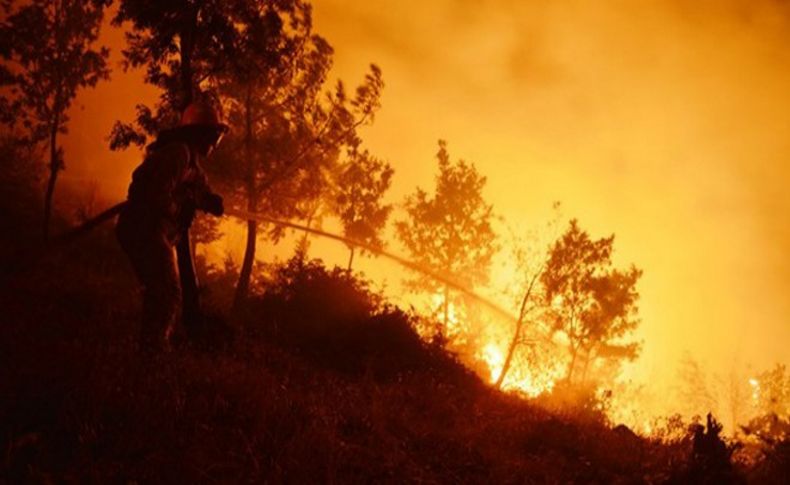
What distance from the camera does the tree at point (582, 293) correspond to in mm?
27562

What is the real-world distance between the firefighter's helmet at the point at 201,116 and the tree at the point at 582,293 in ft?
81.1

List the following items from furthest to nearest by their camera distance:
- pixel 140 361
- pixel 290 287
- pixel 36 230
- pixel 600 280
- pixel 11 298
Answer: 1. pixel 600 280
2. pixel 36 230
3. pixel 290 287
4. pixel 11 298
5. pixel 140 361

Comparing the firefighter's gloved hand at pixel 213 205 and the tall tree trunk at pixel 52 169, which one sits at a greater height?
the tall tree trunk at pixel 52 169

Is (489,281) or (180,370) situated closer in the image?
(180,370)

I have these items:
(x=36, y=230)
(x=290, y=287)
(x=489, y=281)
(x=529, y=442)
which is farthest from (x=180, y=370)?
(x=489, y=281)

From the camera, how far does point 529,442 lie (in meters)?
6.27

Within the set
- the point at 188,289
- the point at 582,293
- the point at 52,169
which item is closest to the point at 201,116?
the point at 188,289

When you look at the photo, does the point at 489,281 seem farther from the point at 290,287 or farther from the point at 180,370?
the point at 180,370

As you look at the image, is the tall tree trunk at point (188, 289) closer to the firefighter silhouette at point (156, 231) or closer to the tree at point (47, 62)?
the firefighter silhouette at point (156, 231)

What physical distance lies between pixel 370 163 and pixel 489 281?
13.6 meters

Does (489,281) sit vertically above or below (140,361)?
above

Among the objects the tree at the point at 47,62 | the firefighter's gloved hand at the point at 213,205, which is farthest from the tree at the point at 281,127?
the firefighter's gloved hand at the point at 213,205

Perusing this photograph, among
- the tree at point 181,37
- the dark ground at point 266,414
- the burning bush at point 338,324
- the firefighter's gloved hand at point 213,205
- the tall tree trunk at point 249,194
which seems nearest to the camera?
the dark ground at point 266,414

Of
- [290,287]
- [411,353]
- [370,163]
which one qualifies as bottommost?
[411,353]
